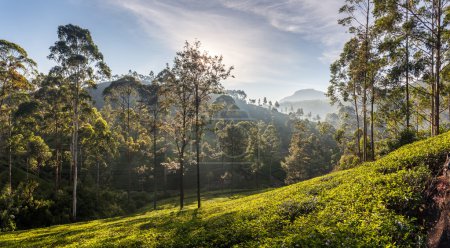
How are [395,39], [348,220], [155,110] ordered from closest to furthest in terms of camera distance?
1. [348,220]
2. [395,39]
3. [155,110]

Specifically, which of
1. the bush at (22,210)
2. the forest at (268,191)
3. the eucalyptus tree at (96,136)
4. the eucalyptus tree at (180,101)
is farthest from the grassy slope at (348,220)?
the eucalyptus tree at (96,136)

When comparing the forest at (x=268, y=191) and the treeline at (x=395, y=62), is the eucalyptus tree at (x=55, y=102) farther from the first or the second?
the treeline at (x=395, y=62)

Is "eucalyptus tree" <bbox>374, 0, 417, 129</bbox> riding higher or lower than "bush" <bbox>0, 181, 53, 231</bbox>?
higher

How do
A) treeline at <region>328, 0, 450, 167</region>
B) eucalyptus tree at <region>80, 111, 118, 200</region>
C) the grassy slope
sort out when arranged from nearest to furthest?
the grassy slope → treeline at <region>328, 0, 450, 167</region> → eucalyptus tree at <region>80, 111, 118, 200</region>

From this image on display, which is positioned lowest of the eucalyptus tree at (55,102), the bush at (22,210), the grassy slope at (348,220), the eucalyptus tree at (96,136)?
the bush at (22,210)

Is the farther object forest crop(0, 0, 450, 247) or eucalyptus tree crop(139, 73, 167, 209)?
eucalyptus tree crop(139, 73, 167, 209)

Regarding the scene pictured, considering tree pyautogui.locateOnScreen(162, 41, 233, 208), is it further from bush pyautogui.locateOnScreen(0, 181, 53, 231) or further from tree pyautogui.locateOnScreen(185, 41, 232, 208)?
bush pyautogui.locateOnScreen(0, 181, 53, 231)

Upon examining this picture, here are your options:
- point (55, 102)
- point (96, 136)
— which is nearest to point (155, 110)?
point (96, 136)

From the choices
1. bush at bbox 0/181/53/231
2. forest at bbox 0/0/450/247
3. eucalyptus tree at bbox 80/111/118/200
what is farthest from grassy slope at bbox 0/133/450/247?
eucalyptus tree at bbox 80/111/118/200

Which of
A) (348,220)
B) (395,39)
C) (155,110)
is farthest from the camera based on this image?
(155,110)

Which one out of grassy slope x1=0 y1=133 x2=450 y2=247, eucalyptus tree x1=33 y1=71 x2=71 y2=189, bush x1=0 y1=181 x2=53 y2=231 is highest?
eucalyptus tree x1=33 y1=71 x2=71 y2=189

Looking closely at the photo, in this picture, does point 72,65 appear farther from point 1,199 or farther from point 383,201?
point 383,201

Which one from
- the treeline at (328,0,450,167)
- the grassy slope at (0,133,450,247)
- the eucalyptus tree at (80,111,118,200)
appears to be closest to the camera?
the grassy slope at (0,133,450,247)

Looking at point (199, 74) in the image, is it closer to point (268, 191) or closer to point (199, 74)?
point (199, 74)
